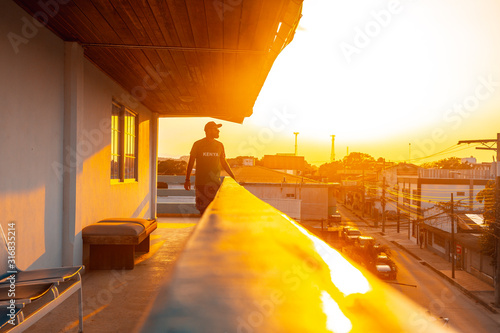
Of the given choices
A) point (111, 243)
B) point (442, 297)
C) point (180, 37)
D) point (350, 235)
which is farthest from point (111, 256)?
point (350, 235)

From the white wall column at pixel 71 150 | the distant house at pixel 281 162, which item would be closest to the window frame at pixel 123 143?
the white wall column at pixel 71 150

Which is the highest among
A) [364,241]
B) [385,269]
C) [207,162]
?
[207,162]

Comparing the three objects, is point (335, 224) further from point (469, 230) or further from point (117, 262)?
point (117, 262)

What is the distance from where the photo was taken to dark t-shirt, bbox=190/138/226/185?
3768mm

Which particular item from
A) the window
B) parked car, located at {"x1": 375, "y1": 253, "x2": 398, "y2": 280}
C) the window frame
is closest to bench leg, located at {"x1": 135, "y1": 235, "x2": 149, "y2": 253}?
the window frame

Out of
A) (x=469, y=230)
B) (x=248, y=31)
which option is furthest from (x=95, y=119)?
(x=469, y=230)

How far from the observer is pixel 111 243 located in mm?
4254

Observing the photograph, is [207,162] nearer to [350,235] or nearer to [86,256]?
[86,256]

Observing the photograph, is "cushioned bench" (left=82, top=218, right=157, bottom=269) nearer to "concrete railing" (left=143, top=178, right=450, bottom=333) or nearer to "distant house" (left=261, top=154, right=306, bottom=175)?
"concrete railing" (left=143, top=178, right=450, bottom=333)

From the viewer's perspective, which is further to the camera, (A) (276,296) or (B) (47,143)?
(B) (47,143)

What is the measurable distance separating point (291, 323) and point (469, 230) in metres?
27.4

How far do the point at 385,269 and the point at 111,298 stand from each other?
57.0 feet

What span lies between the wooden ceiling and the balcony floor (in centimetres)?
221

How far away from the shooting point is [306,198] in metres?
8.85
